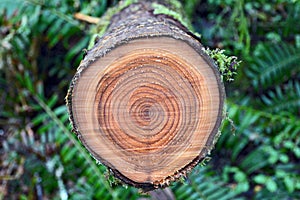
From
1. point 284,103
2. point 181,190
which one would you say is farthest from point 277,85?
point 181,190

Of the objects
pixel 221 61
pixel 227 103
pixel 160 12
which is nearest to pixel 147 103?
pixel 221 61

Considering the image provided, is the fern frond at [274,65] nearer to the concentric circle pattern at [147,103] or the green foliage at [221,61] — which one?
the green foliage at [221,61]

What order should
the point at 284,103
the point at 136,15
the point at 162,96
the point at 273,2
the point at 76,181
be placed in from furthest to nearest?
1. the point at 273,2
2. the point at 284,103
3. the point at 76,181
4. the point at 136,15
5. the point at 162,96

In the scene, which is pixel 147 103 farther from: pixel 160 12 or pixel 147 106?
pixel 160 12

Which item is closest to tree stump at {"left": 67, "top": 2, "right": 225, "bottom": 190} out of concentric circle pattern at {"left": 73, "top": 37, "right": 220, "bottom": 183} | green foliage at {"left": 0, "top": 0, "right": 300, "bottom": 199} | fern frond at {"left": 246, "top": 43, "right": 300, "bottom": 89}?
concentric circle pattern at {"left": 73, "top": 37, "right": 220, "bottom": 183}

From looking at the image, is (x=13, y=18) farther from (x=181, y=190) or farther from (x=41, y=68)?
(x=181, y=190)

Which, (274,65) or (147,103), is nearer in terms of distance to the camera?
(147,103)

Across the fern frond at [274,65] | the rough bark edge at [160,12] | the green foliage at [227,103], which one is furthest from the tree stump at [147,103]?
the fern frond at [274,65]
